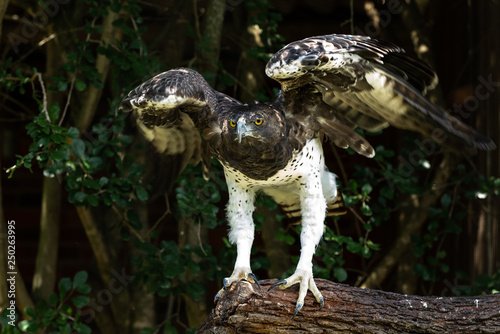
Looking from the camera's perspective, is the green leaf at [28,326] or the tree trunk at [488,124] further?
the tree trunk at [488,124]

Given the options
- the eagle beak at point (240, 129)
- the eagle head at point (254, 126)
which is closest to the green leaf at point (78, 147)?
the eagle head at point (254, 126)

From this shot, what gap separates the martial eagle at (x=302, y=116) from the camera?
278 cm

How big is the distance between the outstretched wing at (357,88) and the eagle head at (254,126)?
0.15 metres

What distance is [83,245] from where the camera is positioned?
5902mm

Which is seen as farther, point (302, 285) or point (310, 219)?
point (310, 219)

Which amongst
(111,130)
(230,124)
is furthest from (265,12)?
(230,124)

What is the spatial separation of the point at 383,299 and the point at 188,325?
83.5 inches

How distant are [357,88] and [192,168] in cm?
137

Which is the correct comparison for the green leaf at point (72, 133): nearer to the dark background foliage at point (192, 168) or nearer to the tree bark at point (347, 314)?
the dark background foliage at point (192, 168)

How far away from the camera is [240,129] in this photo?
2830 mm

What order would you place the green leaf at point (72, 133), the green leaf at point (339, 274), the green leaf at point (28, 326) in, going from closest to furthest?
the green leaf at point (72, 133), the green leaf at point (28, 326), the green leaf at point (339, 274)

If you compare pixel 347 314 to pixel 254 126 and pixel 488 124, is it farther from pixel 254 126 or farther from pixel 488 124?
pixel 488 124

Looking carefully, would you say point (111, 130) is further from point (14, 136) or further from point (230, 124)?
point (14, 136)

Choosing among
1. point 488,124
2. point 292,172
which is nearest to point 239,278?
point 292,172
